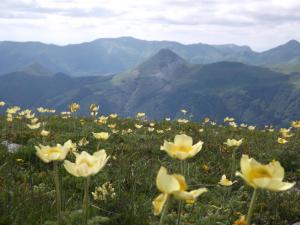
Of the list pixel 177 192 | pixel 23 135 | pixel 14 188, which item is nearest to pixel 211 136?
pixel 23 135

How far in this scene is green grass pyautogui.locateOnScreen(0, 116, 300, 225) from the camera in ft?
14.6

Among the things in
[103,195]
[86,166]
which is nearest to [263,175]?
[86,166]

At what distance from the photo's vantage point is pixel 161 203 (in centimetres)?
246

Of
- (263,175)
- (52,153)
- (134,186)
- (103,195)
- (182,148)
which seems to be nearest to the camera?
(263,175)

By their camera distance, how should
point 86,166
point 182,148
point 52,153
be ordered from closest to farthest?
point 86,166 < point 182,148 < point 52,153

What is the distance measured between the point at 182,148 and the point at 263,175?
2.91 feet

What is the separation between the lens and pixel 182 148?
10.4 ft

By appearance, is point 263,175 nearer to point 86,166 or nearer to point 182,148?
point 182,148

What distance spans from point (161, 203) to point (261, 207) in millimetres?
4234

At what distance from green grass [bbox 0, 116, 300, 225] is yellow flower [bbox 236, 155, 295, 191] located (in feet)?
4.72

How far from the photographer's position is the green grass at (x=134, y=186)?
4.46 meters

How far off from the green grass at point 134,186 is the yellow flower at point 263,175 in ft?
4.72

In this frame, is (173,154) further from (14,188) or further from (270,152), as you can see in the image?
(270,152)

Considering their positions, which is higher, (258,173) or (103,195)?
(258,173)
